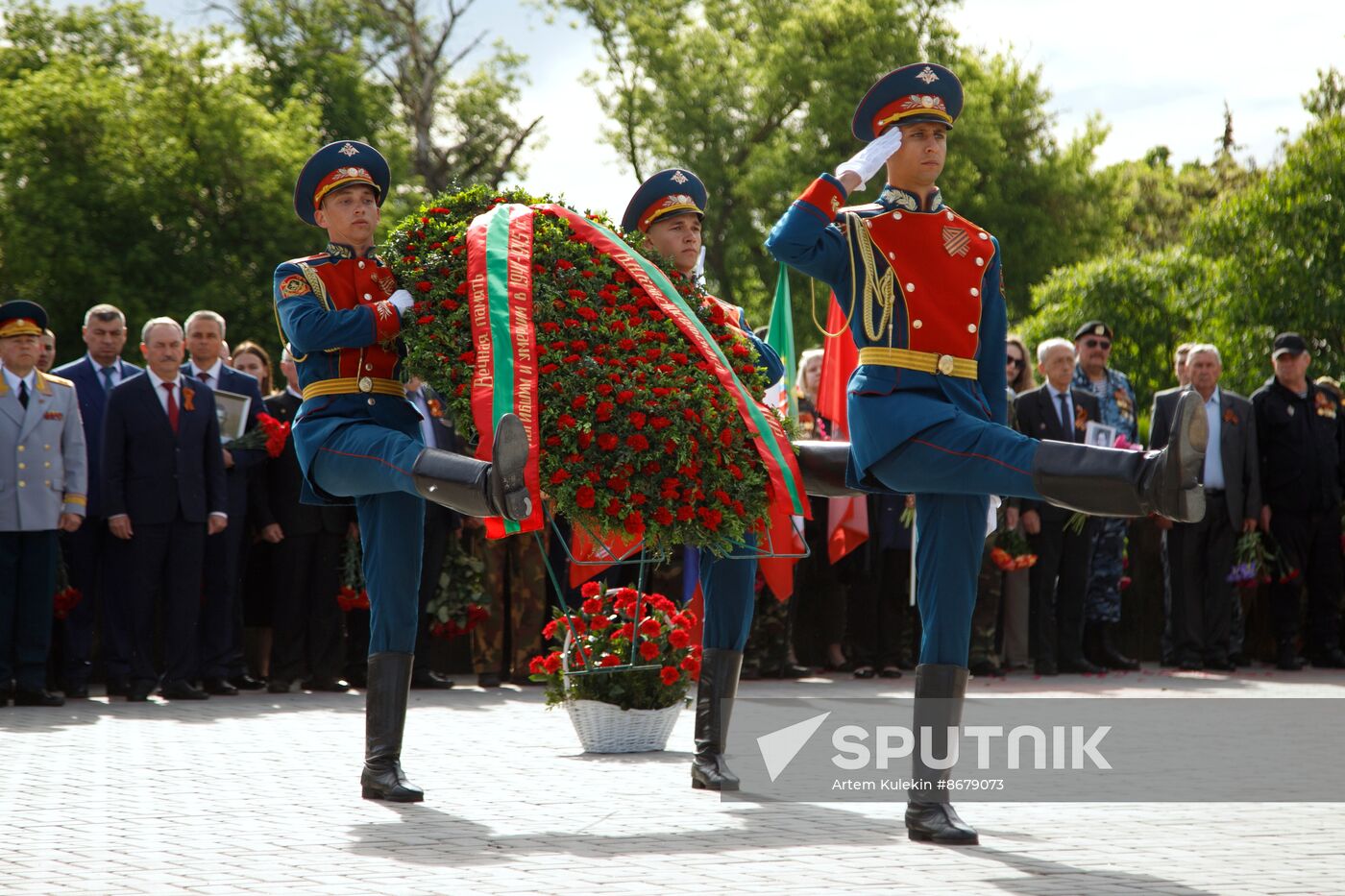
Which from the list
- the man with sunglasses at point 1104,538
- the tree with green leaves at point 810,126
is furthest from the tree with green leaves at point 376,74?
the man with sunglasses at point 1104,538

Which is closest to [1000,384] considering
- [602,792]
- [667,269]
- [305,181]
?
[667,269]

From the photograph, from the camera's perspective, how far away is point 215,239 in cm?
3303

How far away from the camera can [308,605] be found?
456 inches

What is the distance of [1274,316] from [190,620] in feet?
40.2

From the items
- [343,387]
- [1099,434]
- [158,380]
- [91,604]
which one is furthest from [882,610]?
[343,387]

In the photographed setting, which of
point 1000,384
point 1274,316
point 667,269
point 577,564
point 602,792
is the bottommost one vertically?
point 602,792

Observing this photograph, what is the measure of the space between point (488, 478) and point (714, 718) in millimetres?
1614

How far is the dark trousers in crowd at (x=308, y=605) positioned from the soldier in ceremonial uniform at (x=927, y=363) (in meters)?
6.15

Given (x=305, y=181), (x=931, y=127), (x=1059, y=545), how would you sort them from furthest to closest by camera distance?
(x=1059, y=545), (x=305, y=181), (x=931, y=127)

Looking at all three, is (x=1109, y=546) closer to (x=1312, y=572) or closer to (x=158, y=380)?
(x=1312, y=572)

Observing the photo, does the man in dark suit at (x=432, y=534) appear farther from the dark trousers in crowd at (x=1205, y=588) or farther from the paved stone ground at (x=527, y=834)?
the dark trousers in crowd at (x=1205, y=588)

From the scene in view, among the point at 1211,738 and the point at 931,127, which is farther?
the point at 1211,738

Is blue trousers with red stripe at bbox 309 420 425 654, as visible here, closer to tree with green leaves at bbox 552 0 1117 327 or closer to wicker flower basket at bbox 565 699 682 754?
wicker flower basket at bbox 565 699 682 754

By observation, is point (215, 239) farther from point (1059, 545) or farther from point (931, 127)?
point (931, 127)
